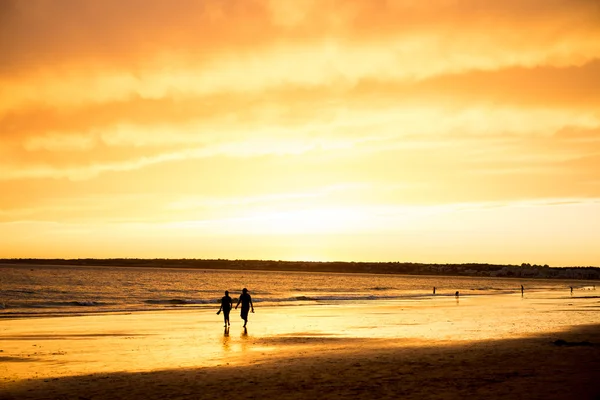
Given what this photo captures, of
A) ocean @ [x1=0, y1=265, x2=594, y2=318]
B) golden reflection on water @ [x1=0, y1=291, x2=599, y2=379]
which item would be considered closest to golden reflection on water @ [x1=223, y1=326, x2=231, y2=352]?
golden reflection on water @ [x1=0, y1=291, x2=599, y2=379]

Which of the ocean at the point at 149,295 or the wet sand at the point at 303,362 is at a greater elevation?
the wet sand at the point at 303,362

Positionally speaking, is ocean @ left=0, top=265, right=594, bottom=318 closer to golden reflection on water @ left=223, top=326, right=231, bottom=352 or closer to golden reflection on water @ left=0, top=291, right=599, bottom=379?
golden reflection on water @ left=0, top=291, right=599, bottom=379

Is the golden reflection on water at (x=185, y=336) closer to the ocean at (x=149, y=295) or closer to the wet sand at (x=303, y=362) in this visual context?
the wet sand at (x=303, y=362)

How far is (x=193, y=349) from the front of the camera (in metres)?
25.0

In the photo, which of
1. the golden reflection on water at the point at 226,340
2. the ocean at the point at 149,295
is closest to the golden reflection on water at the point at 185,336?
the golden reflection on water at the point at 226,340

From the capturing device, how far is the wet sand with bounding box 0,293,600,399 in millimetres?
15641

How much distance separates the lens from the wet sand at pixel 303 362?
616 inches

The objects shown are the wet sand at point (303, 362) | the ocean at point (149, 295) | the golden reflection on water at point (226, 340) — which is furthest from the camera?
the ocean at point (149, 295)

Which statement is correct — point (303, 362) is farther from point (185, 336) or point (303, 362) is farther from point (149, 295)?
point (149, 295)

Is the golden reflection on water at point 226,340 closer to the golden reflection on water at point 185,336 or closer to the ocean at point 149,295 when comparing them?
the golden reflection on water at point 185,336

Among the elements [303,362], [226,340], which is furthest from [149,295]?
[303,362]

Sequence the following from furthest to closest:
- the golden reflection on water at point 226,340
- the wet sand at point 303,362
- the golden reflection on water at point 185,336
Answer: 1. the golden reflection on water at point 226,340
2. the golden reflection on water at point 185,336
3. the wet sand at point 303,362

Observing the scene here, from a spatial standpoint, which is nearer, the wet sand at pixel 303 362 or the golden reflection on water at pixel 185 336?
the wet sand at pixel 303 362

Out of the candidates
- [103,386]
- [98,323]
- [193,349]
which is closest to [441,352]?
[193,349]
